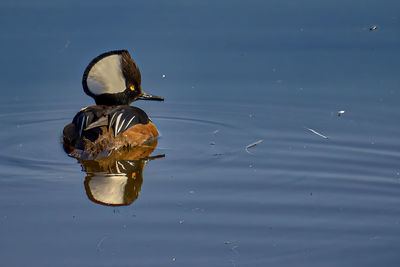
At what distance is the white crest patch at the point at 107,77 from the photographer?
29.7 ft

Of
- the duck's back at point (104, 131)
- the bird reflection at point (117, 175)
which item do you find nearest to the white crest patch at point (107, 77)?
the duck's back at point (104, 131)

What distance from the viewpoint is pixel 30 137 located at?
9.09m

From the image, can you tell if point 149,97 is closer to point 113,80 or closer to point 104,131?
point 113,80

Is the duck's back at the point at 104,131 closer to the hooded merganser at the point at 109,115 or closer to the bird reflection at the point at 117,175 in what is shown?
the hooded merganser at the point at 109,115

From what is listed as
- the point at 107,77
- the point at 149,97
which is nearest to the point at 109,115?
the point at 107,77

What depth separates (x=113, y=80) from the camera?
9312mm

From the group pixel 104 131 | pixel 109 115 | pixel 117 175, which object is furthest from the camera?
pixel 109 115

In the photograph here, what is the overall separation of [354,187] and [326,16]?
5.37 meters

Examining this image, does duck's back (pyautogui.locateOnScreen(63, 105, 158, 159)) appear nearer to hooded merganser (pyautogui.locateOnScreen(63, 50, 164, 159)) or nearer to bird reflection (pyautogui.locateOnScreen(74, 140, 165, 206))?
hooded merganser (pyautogui.locateOnScreen(63, 50, 164, 159))

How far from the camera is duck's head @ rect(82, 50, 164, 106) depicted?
29.6ft

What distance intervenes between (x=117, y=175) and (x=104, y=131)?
992mm

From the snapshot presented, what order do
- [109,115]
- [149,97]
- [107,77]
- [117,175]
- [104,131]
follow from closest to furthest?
1. [117,175]
2. [104,131]
3. [109,115]
4. [107,77]
5. [149,97]

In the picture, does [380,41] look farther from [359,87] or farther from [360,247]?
[360,247]

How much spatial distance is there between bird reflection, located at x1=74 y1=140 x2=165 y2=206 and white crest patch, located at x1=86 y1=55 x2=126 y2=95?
87 centimetres
